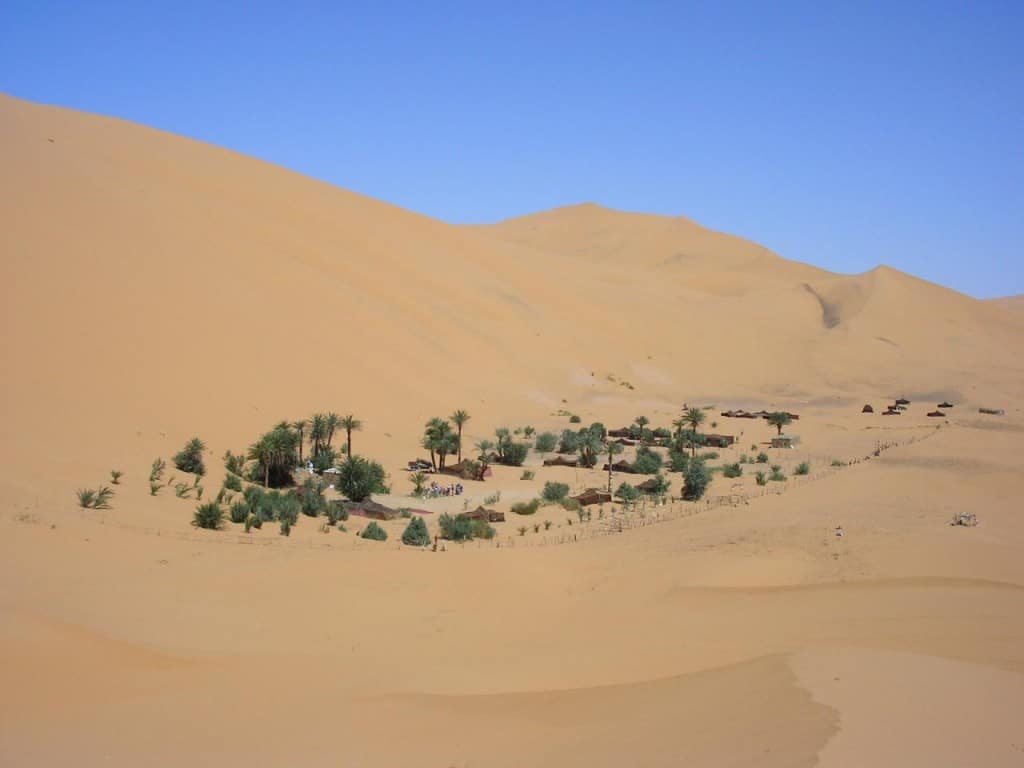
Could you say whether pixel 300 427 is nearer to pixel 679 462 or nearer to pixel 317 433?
pixel 317 433

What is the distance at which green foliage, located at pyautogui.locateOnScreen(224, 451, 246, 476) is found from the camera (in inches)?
1093

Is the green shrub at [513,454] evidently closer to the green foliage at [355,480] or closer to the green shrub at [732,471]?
the green shrub at [732,471]

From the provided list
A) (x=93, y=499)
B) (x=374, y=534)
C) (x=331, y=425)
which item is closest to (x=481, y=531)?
(x=374, y=534)

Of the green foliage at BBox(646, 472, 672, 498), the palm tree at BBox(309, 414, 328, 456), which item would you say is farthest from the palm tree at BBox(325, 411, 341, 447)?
the green foliage at BBox(646, 472, 672, 498)

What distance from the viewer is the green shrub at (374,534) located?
20.8 m

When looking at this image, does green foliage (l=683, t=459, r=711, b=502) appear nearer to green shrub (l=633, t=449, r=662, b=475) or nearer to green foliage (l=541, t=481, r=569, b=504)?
green foliage (l=541, t=481, r=569, b=504)

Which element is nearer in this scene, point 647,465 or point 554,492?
point 554,492

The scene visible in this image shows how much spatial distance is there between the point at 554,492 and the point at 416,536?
7.39 meters

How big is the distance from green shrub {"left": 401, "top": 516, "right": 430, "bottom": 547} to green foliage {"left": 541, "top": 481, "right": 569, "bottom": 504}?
259 inches

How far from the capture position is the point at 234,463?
28.1m

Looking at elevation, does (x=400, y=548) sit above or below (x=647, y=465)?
below

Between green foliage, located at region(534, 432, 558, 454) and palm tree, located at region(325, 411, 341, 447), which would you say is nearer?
palm tree, located at region(325, 411, 341, 447)

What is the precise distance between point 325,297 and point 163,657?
3537 cm

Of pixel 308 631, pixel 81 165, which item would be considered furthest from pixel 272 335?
pixel 308 631
